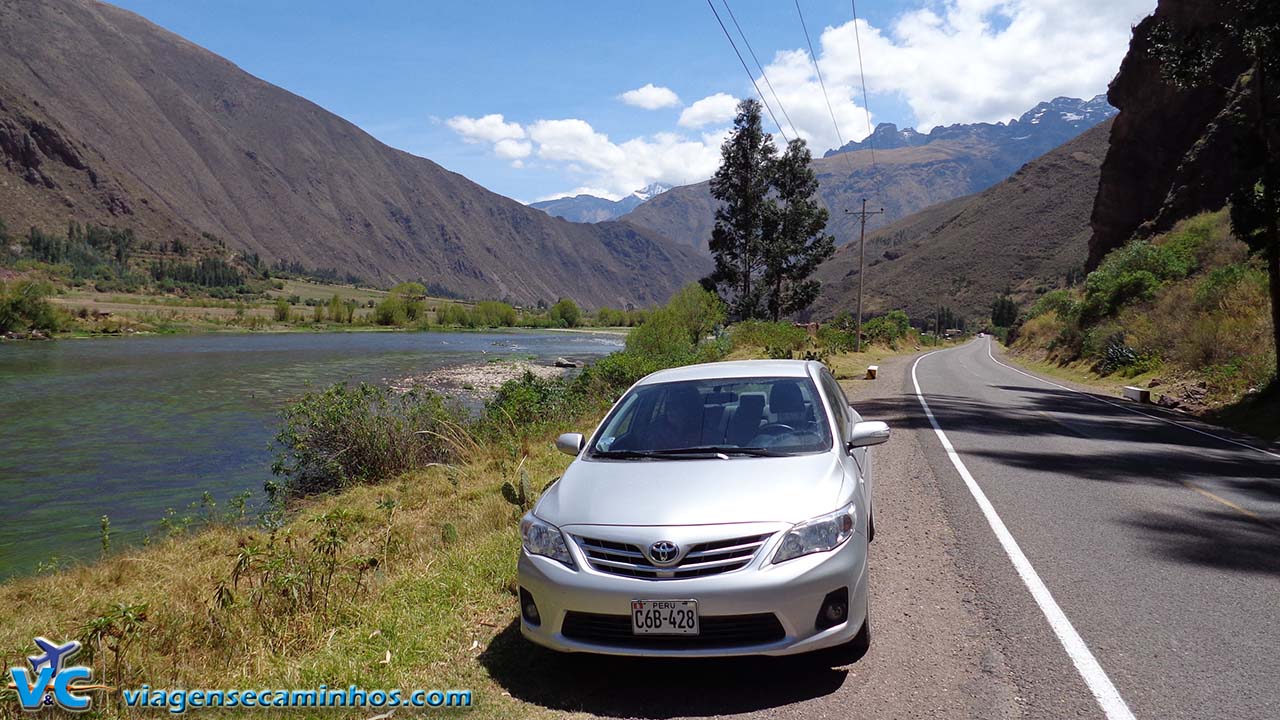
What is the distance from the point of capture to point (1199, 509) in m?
7.31

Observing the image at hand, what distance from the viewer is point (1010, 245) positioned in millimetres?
114812

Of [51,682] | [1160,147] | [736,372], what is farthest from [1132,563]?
[1160,147]

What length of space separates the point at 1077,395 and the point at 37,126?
211 meters

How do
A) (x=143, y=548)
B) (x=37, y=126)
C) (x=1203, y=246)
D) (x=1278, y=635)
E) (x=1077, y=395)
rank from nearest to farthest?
1. (x=1278, y=635)
2. (x=143, y=548)
3. (x=1077, y=395)
4. (x=1203, y=246)
5. (x=37, y=126)

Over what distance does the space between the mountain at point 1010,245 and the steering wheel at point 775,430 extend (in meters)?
104

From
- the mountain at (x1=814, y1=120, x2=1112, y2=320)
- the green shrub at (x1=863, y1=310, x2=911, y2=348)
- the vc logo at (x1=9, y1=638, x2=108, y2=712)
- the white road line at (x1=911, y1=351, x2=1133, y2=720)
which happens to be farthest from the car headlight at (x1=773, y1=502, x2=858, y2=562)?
the mountain at (x1=814, y1=120, x2=1112, y2=320)

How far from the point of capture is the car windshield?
Result: 4.64 meters

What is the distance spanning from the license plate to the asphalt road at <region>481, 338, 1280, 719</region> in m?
0.41

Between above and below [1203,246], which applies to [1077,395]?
below

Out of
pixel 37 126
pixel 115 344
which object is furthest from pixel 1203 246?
pixel 37 126

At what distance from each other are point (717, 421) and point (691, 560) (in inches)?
62.6

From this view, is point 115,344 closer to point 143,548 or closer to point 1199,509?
point 143,548

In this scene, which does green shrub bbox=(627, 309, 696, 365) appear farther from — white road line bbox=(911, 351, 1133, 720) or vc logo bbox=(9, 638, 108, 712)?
vc logo bbox=(9, 638, 108, 712)

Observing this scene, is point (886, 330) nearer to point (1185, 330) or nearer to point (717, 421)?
point (1185, 330)
